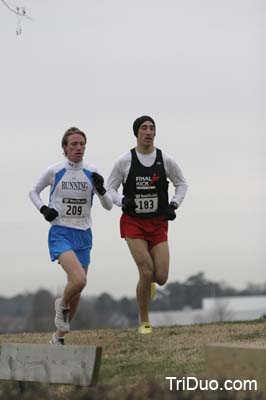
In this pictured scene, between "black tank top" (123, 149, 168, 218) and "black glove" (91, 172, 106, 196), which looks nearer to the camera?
"black glove" (91, 172, 106, 196)

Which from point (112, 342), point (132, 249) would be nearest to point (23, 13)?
point (132, 249)

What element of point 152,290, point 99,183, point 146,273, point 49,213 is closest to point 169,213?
point 146,273

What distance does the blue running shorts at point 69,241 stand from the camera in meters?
12.6

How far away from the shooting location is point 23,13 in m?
13.5

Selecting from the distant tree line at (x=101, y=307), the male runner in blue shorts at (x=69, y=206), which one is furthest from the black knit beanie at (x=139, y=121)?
the distant tree line at (x=101, y=307)

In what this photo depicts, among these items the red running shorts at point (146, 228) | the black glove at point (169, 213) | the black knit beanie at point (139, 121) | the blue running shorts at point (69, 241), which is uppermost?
the black knit beanie at point (139, 121)

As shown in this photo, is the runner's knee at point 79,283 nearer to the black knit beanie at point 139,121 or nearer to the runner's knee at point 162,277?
the runner's knee at point 162,277

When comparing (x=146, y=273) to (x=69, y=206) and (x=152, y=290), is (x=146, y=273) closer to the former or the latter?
(x=152, y=290)

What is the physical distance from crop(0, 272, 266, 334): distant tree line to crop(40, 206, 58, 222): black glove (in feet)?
224

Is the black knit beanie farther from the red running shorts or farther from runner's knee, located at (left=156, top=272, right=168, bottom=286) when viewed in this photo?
runner's knee, located at (left=156, top=272, right=168, bottom=286)

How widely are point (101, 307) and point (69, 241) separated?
96737mm

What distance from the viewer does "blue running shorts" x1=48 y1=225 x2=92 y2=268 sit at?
12609 millimetres

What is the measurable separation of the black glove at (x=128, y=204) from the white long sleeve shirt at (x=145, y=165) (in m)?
0.05

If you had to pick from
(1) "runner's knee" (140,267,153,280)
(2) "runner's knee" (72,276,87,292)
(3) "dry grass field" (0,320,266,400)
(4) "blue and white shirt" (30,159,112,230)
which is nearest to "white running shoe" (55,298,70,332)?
(2) "runner's knee" (72,276,87,292)
